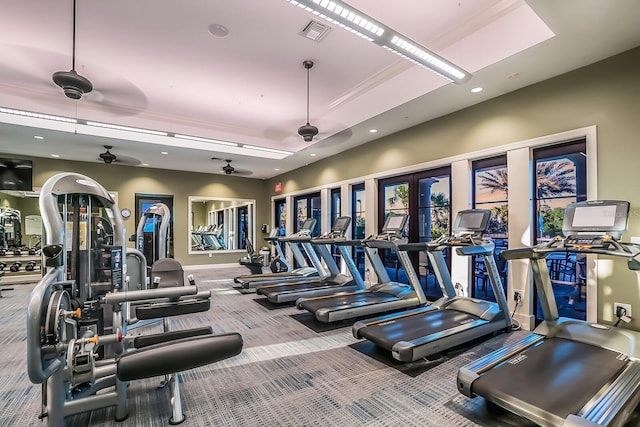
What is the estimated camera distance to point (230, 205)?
11562 mm

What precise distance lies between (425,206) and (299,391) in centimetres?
416

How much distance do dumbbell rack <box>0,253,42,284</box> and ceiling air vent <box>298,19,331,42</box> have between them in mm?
8206

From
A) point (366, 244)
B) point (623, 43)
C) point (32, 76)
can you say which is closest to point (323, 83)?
point (366, 244)

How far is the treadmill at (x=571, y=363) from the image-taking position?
1872 millimetres

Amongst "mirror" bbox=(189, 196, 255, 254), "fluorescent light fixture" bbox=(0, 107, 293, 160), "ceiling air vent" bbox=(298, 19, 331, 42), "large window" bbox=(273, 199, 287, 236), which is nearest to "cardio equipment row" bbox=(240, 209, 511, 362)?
"ceiling air vent" bbox=(298, 19, 331, 42)

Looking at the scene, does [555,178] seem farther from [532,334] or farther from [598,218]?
[532,334]

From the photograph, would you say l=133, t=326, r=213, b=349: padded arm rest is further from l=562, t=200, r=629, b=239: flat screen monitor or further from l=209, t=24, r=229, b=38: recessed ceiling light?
l=562, t=200, r=629, b=239: flat screen monitor

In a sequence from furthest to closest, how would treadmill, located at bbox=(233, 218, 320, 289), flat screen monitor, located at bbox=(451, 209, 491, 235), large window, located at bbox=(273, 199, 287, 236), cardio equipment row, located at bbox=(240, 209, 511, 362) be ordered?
large window, located at bbox=(273, 199, 287, 236) → treadmill, located at bbox=(233, 218, 320, 289) → flat screen monitor, located at bbox=(451, 209, 491, 235) → cardio equipment row, located at bbox=(240, 209, 511, 362)

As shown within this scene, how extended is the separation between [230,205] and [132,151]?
14.7 feet

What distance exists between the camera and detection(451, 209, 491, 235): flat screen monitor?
3725 millimetres

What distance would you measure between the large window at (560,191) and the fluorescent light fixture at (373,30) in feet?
5.49

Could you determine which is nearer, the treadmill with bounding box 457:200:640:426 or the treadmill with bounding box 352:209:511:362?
the treadmill with bounding box 457:200:640:426

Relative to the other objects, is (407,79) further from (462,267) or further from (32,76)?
(32,76)

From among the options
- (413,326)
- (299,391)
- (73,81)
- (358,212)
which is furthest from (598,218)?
(73,81)
